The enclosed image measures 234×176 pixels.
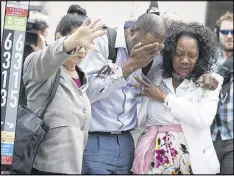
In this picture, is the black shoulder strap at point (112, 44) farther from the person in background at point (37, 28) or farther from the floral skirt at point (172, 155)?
the person in background at point (37, 28)

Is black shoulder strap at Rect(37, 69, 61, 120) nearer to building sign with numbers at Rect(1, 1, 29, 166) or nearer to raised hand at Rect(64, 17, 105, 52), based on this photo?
building sign with numbers at Rect(1, 1, 29, 166)

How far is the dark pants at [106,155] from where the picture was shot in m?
3.26

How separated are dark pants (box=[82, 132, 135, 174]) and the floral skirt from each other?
0.62 feet

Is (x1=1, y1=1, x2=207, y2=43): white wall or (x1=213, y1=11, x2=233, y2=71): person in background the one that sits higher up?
(x1=1, y1=1, x2=207, y2=43): white wall

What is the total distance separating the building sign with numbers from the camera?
2787 millimetres

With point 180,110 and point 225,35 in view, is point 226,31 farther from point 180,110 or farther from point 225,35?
point 180,110

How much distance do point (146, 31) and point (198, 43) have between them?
0.47m

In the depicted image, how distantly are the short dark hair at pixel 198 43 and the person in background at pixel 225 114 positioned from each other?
95 cm

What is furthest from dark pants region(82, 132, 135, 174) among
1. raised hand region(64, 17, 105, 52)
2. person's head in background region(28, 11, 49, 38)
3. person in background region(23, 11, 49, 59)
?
person's head in background region(28, 11, 49, 38)

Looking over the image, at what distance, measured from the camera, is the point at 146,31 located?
3107mm

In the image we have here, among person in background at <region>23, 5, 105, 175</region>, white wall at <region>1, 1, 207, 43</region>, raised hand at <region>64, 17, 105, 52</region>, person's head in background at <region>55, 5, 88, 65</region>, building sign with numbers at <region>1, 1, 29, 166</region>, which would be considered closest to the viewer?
raised hand at <region>64, 17, 105, 52</region>

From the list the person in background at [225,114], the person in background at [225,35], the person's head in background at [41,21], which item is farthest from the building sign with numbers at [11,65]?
the person in background at [225,35]

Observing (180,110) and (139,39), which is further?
(180,110)

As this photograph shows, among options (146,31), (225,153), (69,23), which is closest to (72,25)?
(69,23)
